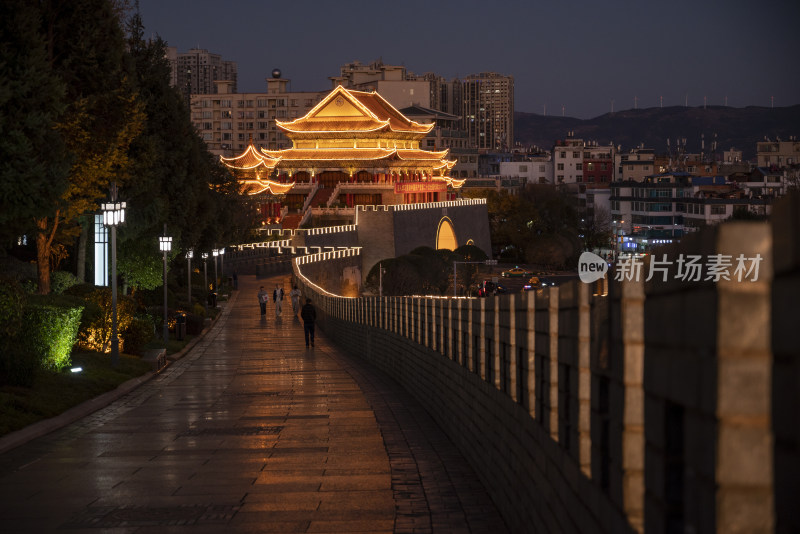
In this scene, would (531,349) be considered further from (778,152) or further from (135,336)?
(778,152)

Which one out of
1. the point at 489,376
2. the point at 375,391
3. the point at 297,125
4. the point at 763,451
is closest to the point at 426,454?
the point at 489,376

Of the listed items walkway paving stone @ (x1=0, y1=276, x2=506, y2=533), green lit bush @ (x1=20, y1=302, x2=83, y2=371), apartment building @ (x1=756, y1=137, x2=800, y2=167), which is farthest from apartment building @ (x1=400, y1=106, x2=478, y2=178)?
walkway paving stone @ (x1=0, y1=276, x2=506, y2=533)

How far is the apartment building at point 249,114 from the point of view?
17562 cm

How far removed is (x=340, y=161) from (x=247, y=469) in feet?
297

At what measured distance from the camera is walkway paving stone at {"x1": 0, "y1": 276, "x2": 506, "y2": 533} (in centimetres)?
954

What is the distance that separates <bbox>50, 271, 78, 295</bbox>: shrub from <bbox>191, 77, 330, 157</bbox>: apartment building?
143495 millimetres

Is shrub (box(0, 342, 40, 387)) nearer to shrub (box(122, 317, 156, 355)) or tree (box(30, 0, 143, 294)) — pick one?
tree (box(30, 0, 143, 294))

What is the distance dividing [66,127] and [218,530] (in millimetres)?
18668

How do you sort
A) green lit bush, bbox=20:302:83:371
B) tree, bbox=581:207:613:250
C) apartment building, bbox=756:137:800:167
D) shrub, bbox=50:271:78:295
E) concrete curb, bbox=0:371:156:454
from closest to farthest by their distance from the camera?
concrete curb, bbox=0:371:156:454
green lit bush, bbox=20:302:83:371
shrub, bbox=50:271:78:295
tree, bbox=581:207:613:250
apartment building, bbox=756:137:800:167

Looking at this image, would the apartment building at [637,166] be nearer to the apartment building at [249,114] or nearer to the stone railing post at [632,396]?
the apartment building at [249,114]

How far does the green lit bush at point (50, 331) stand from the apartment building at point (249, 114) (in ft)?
507

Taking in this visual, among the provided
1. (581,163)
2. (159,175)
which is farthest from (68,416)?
(581,163)

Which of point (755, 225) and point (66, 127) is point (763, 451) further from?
point (66, 127)

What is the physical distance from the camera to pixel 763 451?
3158 millimetres
